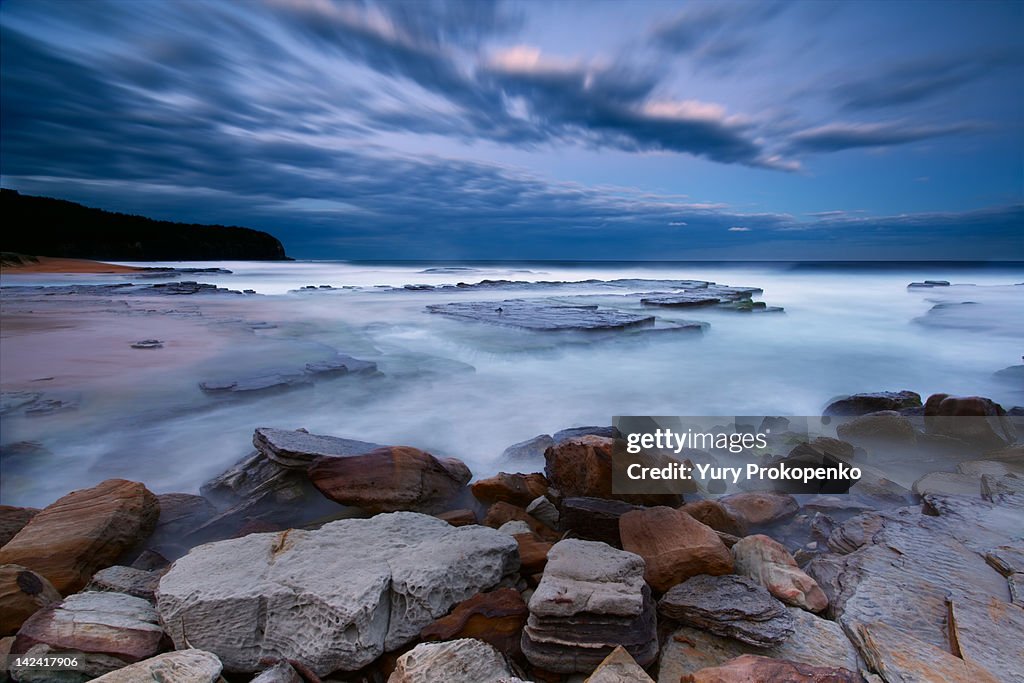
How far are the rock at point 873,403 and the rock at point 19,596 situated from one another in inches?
240

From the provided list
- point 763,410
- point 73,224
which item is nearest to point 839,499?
point 763,410

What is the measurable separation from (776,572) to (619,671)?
0.94 meters

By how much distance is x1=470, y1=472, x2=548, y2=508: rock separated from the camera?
301cm

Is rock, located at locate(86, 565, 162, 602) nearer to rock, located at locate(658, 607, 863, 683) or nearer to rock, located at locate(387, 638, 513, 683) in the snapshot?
rock, located at locate(387, 638, 513, 683)

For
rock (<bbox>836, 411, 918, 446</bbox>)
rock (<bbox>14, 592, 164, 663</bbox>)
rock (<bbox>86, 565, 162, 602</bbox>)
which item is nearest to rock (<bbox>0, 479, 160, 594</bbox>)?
rock (<bbox>86, 565, 162, 602</bbox>)

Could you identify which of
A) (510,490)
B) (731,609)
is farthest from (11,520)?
(731,609)

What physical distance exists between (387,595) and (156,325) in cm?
962

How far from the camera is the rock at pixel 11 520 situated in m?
2.64

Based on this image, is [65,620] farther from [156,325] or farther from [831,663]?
[156,325]

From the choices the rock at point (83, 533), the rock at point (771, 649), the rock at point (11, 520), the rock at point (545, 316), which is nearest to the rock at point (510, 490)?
the rock at point (771, 649)

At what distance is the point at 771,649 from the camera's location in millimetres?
1781

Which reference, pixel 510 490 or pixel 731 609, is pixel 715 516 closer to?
pixel 731 609

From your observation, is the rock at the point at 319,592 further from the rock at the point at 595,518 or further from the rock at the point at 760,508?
the rock at the point at 760,508

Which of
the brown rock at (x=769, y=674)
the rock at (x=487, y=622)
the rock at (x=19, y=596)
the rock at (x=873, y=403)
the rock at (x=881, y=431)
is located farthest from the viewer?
the rock at (x=873, y=403)
